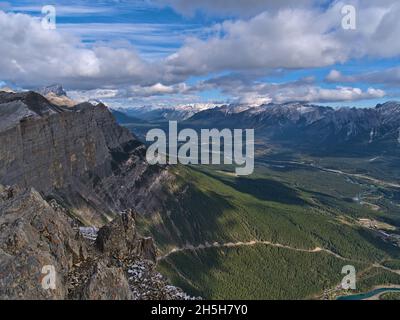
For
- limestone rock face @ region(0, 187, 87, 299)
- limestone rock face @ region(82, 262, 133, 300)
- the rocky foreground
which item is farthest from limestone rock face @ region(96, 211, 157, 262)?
limestone rock face @ region(82, 262, 133, 300)

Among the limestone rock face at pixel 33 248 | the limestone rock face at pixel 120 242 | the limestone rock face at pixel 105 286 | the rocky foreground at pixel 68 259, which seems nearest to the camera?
the limestone rock face at pixel 33 248

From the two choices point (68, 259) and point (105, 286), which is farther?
point (68, 259)

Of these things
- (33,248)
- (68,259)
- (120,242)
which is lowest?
(120,242)

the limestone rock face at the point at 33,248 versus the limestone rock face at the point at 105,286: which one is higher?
the limestone rock face at the point at 33,248

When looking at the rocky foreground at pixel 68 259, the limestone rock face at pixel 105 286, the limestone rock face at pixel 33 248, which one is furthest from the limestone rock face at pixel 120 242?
the limestone rock face at pixel 105 286

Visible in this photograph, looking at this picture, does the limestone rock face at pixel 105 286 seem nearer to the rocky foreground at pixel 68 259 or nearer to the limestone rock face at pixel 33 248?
the rocky foreground at pixel 68 259

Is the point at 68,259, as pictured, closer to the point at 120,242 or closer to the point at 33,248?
the point at 33,248

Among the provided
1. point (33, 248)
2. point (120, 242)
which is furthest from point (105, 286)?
point (120, 242)
